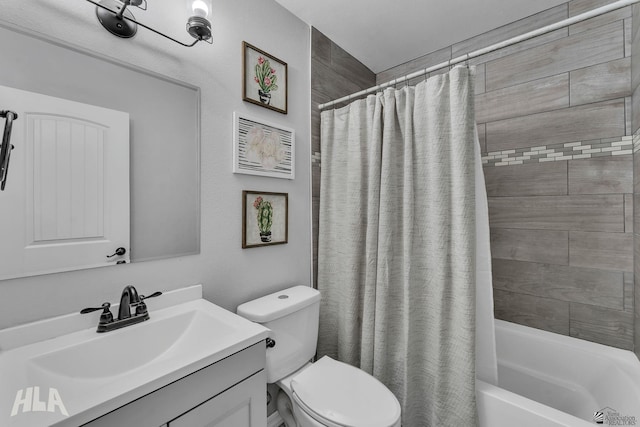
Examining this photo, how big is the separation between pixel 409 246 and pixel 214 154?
1080mm

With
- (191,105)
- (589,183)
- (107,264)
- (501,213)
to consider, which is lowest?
(107,264)

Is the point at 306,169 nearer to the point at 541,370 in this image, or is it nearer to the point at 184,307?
the point at 184,307

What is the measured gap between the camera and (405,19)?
177cm

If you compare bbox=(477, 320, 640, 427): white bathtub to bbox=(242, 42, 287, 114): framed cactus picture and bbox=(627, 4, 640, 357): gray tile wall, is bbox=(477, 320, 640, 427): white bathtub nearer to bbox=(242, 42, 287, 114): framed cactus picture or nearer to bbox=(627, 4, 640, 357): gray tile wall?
bbox=(627, 4, 640, 357): gray tile wall

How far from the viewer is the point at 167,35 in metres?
1.17

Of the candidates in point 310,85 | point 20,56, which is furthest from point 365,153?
point 20,56

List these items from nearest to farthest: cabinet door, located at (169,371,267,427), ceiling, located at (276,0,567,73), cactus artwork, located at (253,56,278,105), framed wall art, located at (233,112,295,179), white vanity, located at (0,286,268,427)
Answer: white vanity, located at (0,286,268,427) → cabinet door, located at (169,371,267,427) → framed wall art, located at (233,112,295,179) → cactus artwork, located at (253,56,278,105) → ceiling, located at (276,0,567,73)

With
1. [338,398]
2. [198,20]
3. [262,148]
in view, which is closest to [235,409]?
[338,398]

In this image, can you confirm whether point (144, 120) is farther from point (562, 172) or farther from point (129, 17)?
point (562, 172)

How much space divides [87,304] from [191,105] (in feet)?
2.91

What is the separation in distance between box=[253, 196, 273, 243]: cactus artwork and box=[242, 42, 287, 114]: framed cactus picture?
0.54 meters

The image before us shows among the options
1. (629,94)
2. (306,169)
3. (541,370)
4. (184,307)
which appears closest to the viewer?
A: (184,307)

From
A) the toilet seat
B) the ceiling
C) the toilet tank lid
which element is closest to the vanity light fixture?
the ceiling

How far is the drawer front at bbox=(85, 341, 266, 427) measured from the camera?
0.67 metres
